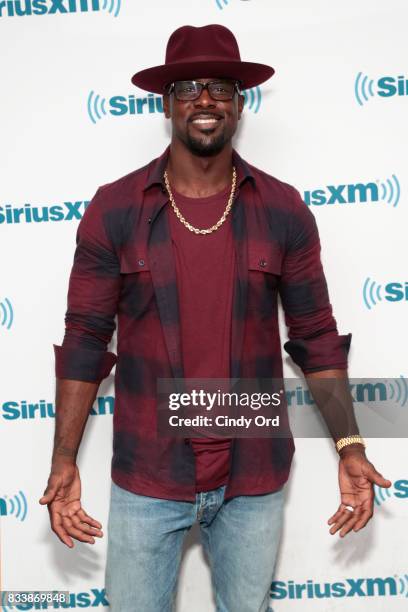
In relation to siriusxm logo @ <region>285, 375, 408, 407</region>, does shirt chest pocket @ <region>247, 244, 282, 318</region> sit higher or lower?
higher

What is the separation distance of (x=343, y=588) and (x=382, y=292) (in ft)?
3.44

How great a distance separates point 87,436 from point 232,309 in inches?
33.9

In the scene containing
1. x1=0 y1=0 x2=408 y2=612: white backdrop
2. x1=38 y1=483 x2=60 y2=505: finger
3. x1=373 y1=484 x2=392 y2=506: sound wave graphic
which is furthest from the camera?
x1=373 y1=484 x2=392 y2=506: sound wave graphic

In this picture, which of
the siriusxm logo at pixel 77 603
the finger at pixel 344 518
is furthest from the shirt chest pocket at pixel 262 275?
the siriusxm logo at pixel 77 603

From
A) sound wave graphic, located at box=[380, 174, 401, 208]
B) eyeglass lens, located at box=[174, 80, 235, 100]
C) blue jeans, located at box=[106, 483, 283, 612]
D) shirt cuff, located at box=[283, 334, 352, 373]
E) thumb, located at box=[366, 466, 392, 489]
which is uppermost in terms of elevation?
eyeglass lens, located at box=[174, 80, 235, 100]

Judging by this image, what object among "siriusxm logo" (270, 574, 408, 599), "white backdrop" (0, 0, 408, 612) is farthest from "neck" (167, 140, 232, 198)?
"siriusxm logo" (270, 574, 408, 599)

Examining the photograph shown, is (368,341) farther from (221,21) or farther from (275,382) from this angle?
(221,21)

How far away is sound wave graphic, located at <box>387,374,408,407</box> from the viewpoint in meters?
2.38

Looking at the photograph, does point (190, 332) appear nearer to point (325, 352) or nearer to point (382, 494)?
point (325, 352)

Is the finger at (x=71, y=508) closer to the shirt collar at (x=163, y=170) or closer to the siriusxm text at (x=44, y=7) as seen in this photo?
the shirt collar at (x=163, y=170)

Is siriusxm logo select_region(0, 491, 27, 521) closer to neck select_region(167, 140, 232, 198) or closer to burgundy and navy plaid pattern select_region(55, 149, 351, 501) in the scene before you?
burgundy and navy plaid pattern select_region(55, 149, 351, 501)

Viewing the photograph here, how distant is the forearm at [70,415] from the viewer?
1.89 meters

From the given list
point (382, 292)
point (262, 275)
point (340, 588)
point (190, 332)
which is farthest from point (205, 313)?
point (340, 588)

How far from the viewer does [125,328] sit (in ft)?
6.40
